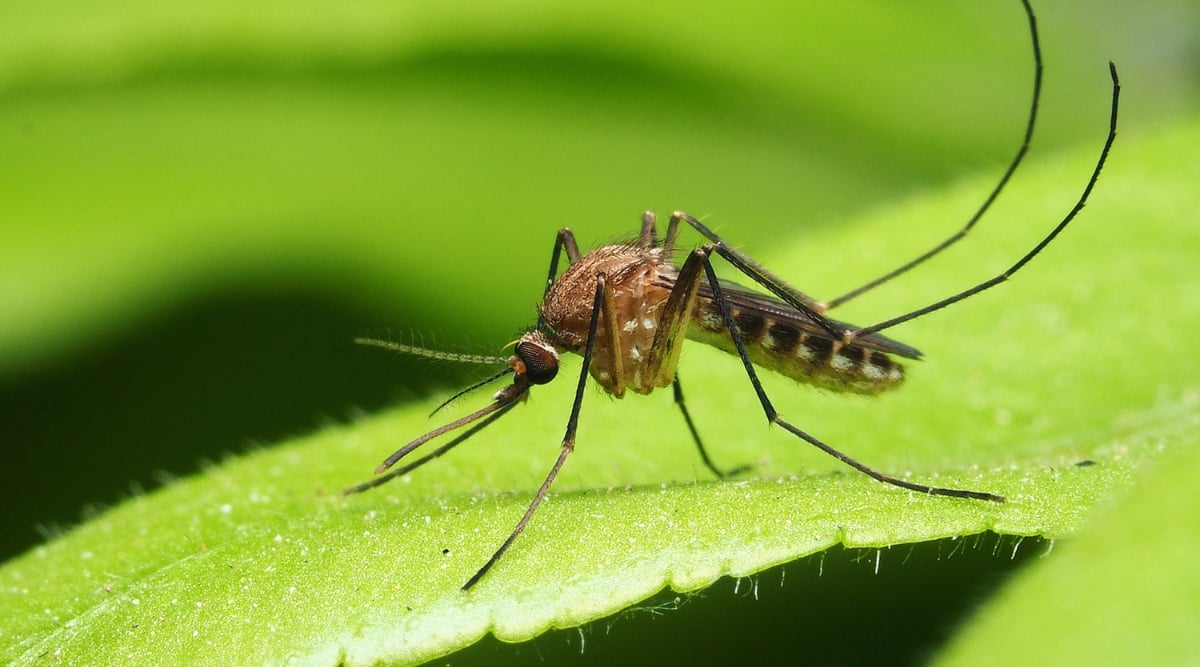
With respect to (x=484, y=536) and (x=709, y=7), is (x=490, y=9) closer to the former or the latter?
(x=709, y=7)

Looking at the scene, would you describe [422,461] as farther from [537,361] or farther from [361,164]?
[361,164]

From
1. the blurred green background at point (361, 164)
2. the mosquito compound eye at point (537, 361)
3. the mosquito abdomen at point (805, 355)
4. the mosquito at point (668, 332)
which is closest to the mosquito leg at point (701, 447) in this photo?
the mosquito at point (668, 332)

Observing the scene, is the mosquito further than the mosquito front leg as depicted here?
No

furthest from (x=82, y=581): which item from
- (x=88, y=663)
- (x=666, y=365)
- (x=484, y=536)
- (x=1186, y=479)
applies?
(x=1186, y=479)

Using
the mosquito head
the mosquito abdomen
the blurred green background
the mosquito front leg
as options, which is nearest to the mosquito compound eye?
the mosquito head

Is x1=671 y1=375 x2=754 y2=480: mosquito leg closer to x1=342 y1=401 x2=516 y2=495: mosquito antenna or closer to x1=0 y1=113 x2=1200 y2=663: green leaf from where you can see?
x1=0 y1=113 x2=1200 y2=663: green leaf

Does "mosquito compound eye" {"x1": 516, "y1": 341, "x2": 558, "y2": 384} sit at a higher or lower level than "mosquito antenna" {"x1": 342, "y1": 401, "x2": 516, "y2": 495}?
higher
